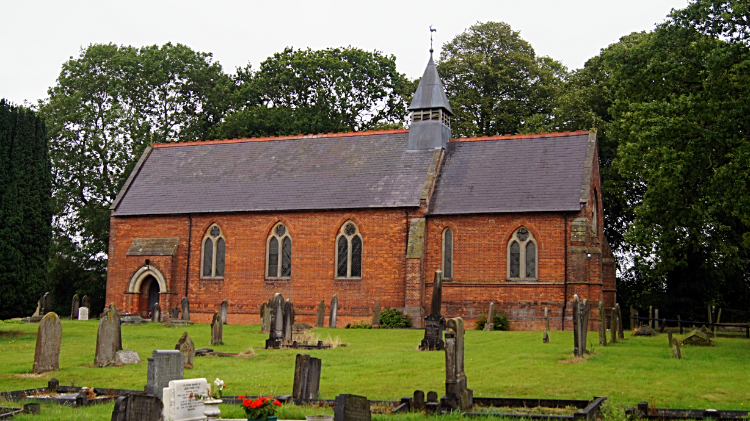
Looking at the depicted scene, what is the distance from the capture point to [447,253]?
3428cm

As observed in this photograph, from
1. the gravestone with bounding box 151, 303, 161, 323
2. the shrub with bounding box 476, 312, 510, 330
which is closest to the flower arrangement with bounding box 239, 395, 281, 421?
the shrub with bounding box 476, 312, 510, 330

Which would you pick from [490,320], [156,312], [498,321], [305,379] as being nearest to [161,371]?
[305,379]

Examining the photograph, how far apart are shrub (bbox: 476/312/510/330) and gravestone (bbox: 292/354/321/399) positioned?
19.7 meters

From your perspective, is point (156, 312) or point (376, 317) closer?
point (376, 317)

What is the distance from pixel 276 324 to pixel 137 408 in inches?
526

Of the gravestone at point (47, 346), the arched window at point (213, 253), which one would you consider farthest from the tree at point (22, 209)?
the arched window at point (213, 253)

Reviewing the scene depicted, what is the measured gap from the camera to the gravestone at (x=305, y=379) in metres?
13.0

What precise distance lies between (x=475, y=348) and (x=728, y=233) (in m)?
20.4

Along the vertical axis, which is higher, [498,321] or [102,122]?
[102,122]

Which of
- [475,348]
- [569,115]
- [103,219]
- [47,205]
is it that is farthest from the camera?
[103,219]

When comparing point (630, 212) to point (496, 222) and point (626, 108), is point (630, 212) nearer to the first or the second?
point (626, 108)

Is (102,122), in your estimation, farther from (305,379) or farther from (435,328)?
(305,379)

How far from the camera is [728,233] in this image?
3703 centimetres

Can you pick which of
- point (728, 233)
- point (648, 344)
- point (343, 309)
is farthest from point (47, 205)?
point (728, 233)
